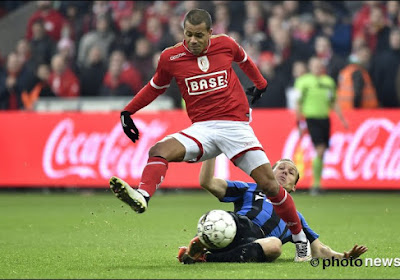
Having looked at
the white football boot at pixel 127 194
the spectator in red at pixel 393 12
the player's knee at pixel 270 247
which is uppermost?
the spectator in red at pixel 393 12

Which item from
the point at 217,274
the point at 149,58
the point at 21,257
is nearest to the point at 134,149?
the point at 149,58

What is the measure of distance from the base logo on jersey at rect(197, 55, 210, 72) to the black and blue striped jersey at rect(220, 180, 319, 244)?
0.99 meters

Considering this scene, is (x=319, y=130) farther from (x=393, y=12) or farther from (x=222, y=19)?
(x=222, y=19)

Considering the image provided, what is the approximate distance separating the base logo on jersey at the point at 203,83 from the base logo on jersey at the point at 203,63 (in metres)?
0.06

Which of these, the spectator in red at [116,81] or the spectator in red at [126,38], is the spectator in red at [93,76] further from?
the spectator in red at [126,38]

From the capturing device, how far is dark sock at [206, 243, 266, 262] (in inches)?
285

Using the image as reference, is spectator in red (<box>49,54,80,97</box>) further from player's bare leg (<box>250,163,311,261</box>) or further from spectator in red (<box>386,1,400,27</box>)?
player's bare leg (<box>250,163,311,261</box>)

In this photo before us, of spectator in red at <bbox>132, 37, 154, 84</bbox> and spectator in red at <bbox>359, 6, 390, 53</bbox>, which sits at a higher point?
spectator in red at <bbox>359, 6, 390, 53</bbox>

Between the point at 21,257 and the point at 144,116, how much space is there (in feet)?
28.1

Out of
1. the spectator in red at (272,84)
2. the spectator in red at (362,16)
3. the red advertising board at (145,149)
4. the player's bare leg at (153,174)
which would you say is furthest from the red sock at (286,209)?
the spectator in red at (362,16)

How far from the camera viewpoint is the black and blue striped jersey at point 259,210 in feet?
25.0

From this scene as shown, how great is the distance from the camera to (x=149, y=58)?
18.0 metres

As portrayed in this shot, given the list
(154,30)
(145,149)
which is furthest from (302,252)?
(154,30)

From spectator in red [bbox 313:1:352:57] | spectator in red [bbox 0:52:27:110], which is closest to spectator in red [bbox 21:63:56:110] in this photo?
spectator in red [bbox 0:52:27:110]
